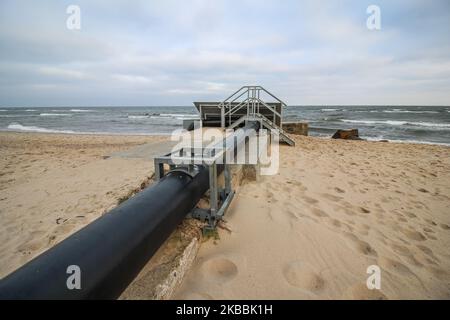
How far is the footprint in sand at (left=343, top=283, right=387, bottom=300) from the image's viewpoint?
2.16 m

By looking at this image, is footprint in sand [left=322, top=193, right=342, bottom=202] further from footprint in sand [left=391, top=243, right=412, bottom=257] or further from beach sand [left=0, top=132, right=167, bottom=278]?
beach sand [left=0, top=132, right=167, bottom=278]

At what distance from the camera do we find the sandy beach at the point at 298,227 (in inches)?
90.6

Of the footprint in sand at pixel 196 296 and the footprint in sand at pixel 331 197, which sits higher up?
the footprint in sand at pixel 331 197

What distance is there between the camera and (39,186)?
5.22 m

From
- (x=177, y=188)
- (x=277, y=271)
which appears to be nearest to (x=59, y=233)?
(x=177, y=188)

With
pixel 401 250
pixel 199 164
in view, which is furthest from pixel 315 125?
pixel 199 164

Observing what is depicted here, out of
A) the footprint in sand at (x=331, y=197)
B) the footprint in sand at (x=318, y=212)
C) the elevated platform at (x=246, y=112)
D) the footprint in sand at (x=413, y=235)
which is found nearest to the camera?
the footprint in sand at (x=413, y=235)

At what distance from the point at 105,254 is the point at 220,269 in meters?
1.26

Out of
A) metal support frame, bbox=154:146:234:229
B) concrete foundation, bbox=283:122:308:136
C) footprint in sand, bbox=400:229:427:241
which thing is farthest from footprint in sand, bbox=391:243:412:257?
concrete foundation, bbox=283:122:308:136

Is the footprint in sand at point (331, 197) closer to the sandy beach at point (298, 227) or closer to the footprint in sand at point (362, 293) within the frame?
the sandy beach at point (298, 227)

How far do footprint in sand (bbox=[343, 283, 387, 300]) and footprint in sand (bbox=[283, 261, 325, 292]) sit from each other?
223 millimetres

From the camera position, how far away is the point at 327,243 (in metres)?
2.90

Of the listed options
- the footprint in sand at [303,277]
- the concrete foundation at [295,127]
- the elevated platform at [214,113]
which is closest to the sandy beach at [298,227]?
the footprint in sand at [303,277]
